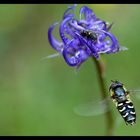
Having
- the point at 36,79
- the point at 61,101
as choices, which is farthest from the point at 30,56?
the point at 61,101

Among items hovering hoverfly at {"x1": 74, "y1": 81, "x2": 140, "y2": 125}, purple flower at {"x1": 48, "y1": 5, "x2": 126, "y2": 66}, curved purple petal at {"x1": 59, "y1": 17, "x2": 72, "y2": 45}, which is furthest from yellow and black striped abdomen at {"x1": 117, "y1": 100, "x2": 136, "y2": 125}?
curved purple petal at {"x1": 59, "y1": 17, "x2": 72, "y2": 45}

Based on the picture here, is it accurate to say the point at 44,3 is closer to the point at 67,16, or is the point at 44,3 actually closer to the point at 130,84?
the point at 130,84

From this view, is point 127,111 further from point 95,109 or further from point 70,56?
Answer: point 70,56

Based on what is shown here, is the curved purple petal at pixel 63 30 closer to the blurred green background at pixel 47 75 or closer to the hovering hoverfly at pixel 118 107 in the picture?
the hovering hoverfly at pixel 118 107

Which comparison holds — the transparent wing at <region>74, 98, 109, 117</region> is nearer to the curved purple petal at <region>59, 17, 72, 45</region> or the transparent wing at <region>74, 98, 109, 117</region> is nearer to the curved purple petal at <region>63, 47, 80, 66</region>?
the curved purple petal at <region>63, 47, 80, 66</region>

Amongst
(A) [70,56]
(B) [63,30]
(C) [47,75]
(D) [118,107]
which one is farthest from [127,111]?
(C) [47,75]

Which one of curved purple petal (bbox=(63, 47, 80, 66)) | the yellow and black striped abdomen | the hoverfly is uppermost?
the hoverfly
